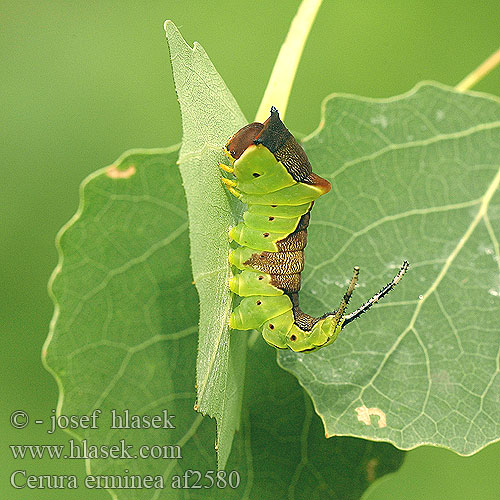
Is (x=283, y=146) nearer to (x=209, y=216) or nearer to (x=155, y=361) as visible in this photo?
(x=209, y=216)

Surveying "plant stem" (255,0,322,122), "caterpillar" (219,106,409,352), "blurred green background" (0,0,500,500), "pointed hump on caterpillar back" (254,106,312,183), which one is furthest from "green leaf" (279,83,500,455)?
"blurred green background" (0,0,500,500)

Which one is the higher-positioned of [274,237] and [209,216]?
[209,216]

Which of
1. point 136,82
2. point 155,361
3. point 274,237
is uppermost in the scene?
point 136,82

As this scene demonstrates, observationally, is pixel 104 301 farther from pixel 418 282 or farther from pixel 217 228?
pixel 418 282

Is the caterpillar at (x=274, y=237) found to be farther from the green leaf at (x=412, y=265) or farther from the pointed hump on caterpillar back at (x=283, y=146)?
the green leaf at (x=412, y=265)

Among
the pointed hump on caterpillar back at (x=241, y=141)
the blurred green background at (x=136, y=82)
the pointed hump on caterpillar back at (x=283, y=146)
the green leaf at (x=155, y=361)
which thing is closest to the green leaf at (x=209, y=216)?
the pointed hump on caterpillar back at (x=241, y=141)

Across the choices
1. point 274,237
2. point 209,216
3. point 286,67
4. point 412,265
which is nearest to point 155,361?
point 274,237
